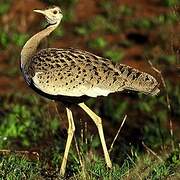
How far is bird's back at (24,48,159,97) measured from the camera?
657cm

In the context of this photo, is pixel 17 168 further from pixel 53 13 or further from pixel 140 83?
pixel 53 13

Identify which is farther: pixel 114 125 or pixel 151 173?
pixel 114 125

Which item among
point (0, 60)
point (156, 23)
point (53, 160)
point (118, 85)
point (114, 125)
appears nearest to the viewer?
point (118, 85)

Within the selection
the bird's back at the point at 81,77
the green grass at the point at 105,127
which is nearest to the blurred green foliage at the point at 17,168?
the green grass at the point at 105,127

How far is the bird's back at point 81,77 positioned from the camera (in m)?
6.57

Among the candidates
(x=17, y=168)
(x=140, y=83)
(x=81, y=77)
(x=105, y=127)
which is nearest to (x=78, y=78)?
(x=81, y=77)

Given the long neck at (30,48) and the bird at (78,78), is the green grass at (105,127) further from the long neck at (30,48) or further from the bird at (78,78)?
the long neck at (30,48)

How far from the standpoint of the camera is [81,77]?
660 centimetres

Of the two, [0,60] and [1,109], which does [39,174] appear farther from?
[0,60]

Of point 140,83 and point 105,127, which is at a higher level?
point 140,83

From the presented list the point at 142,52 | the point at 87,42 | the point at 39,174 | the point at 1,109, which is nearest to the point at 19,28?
the point at 87,42

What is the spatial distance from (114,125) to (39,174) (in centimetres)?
360

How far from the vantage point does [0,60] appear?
11930 millimetres

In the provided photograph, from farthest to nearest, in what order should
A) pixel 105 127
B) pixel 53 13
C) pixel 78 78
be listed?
pixel 105 127, pixel 53 13, pixel 78 78
